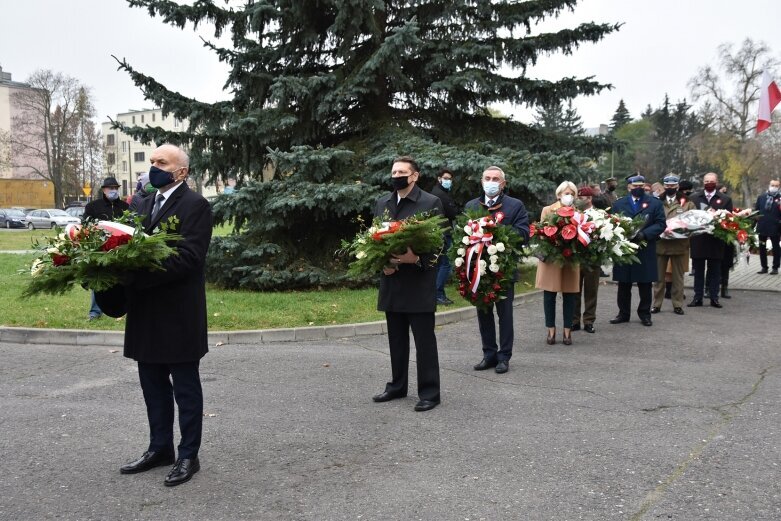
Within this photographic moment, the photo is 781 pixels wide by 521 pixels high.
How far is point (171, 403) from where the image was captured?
4.85 m

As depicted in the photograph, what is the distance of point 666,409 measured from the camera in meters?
6.04

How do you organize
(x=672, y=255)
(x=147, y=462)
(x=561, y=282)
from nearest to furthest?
(x=147, y=462), (x=561, y=282), (x=672, y=255)

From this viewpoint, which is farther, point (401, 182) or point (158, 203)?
point (401, 182)

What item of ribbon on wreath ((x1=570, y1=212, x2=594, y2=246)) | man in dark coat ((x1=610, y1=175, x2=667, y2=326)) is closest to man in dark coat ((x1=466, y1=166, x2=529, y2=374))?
ribbon on wreath ((x1=570, y1=212, x2=594, y2=246))

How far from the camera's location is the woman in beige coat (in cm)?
893

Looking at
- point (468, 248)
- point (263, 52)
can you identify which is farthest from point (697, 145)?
point (468, 248)

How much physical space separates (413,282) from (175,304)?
88.2 inches

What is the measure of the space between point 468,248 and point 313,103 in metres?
7.81

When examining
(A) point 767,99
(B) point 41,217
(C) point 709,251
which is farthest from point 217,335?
(B) point 41,217

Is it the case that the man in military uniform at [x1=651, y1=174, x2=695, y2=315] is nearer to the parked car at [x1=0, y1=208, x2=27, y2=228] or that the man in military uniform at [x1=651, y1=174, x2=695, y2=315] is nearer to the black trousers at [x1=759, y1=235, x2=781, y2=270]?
the black trousers at [x1=759, y1=235, x2=781, y2=270]

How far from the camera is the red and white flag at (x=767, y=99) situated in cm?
1677

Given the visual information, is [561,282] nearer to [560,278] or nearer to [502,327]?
[560,278]

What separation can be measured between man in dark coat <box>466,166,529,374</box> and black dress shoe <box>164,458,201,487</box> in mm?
3671

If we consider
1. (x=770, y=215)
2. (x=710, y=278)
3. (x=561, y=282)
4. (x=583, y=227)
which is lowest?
(x=710, y=278)
